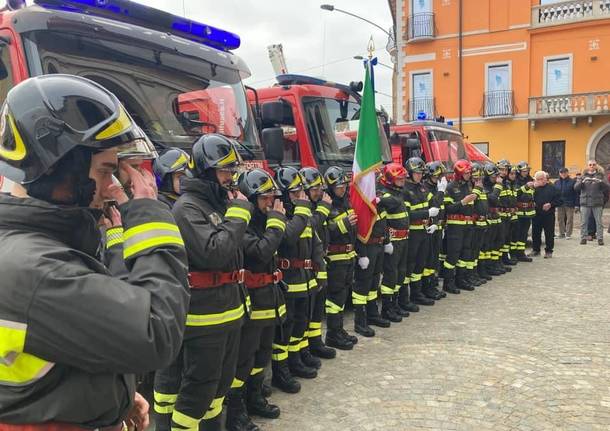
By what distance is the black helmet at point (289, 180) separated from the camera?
4609 millimetres

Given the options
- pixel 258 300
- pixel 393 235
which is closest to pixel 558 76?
pixel 393 235

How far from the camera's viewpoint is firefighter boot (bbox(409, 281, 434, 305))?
742 cm

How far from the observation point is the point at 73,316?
49.9 inches

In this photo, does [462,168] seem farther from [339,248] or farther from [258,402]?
[258,402]

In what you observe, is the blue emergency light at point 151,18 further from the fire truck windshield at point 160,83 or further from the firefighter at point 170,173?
the firefighter at point 170,173

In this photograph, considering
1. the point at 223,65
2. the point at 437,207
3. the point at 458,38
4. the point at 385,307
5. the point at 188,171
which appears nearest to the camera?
the point at 188,171

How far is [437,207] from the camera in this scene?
7758mm

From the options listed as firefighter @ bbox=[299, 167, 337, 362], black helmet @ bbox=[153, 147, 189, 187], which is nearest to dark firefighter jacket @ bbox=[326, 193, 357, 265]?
firefighter @ bbox=[299, 167, 337, 362]

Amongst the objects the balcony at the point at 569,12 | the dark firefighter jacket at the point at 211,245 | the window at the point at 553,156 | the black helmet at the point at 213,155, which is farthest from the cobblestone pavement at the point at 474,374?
the balcony at the point at 569,12

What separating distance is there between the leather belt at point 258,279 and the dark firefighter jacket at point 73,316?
7.98 ft

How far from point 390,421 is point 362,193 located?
2.87 meters

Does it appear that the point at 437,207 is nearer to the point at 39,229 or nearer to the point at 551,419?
the point at 551,419

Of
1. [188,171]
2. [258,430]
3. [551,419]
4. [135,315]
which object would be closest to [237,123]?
[188,171]

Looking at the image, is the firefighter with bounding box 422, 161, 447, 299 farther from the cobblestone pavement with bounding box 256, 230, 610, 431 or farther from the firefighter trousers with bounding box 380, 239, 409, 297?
the firefighter trousers with bounding box 380, 239, 409, 297
